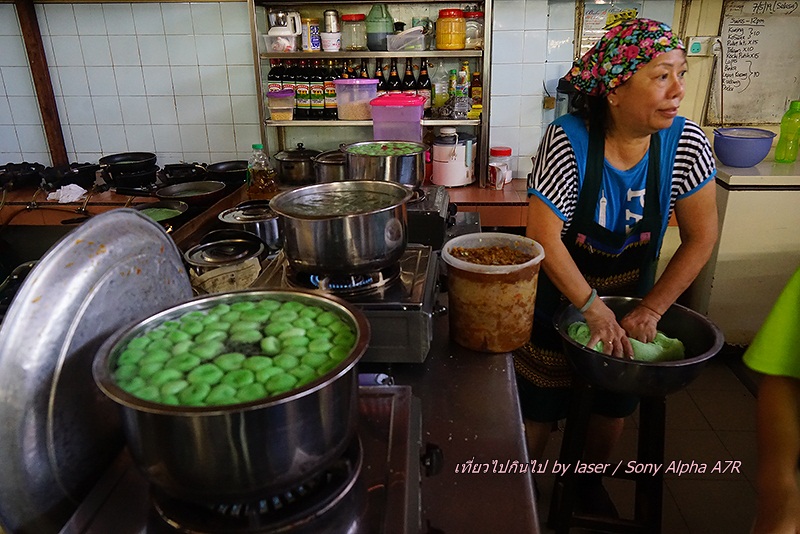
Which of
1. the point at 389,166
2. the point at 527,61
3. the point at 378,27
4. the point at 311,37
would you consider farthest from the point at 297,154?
the point at 389,166

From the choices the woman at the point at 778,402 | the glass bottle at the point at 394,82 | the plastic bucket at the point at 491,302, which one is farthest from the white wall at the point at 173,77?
the woman at the point at 778,402

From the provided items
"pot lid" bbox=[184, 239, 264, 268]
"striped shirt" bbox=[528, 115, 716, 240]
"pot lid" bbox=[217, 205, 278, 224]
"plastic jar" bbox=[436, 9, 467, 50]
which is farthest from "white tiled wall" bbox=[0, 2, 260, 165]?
"striped shirt" bbox=[528, 115, 716, 240]

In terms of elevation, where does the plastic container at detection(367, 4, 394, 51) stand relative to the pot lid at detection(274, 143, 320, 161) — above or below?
above

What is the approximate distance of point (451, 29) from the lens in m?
3.56

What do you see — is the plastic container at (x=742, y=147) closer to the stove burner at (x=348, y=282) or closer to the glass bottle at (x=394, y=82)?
the glass bottle at (x=394, y=82)

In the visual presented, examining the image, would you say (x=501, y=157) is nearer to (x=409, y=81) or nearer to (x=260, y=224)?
(x=409, y=81)

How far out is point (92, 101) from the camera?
4047 millimetres

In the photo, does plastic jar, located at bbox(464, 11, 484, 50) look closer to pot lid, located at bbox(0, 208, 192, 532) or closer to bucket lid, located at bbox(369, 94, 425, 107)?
bucket lid, located at bbox(369, 94, 425, 107)

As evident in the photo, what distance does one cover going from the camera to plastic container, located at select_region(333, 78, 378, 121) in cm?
367

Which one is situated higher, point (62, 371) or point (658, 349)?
point (62, 371)

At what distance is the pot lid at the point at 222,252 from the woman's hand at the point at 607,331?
1.07 metres

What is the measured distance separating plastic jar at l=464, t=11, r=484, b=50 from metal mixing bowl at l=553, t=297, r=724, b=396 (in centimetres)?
246

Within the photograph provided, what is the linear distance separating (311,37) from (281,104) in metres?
0.47

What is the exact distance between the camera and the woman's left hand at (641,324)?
1.67m
